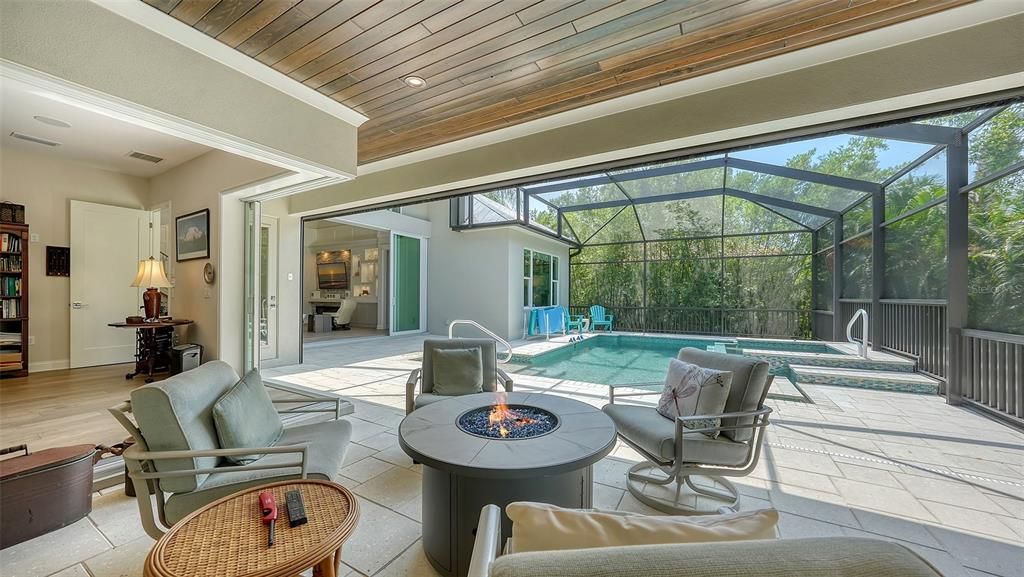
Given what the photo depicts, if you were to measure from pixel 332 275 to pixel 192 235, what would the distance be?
7903 millimetres

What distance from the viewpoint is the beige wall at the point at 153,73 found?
1.85 meters

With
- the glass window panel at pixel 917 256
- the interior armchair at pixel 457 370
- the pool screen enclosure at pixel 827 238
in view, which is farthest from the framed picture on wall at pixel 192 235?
the glass window panel at pixel 917 256

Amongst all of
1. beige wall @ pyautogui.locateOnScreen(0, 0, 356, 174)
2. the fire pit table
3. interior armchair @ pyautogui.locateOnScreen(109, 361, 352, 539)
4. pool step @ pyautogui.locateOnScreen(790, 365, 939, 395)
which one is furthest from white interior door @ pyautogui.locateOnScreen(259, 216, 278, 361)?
pool step @ pyautogui.locateOnScreen(790, 365, 939, 395)

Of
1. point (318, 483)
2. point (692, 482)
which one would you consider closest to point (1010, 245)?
point (692, 482)

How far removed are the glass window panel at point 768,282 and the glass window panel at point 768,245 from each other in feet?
0.53

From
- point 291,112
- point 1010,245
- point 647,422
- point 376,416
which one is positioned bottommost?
point 376,416

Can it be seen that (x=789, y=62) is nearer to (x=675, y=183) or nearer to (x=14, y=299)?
(x=675, y=183)

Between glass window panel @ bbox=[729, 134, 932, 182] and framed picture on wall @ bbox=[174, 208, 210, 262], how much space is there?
22.7ft

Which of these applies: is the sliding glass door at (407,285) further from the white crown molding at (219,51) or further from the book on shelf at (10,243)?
the white crown molding at (219,51)

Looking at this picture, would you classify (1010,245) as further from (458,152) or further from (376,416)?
(376,416)

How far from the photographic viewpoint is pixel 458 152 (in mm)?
4062

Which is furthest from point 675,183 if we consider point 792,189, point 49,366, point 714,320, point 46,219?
point 49,366

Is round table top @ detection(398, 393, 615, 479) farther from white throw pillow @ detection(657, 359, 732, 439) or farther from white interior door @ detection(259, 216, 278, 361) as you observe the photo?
white interior door @ detection(259, 216, 278, 361)

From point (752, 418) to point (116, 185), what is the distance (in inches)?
324
